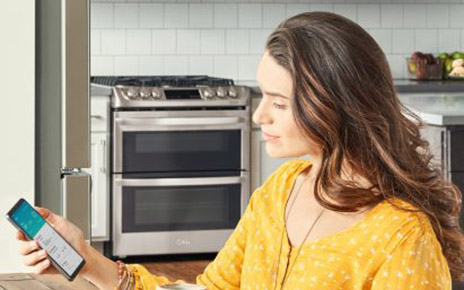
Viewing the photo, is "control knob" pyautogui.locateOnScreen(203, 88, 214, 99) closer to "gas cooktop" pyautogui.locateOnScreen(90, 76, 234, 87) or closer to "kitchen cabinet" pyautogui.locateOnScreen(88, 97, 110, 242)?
"gas cooktop" pyautogui.locateOnScreen(90, 76, 234, 87)

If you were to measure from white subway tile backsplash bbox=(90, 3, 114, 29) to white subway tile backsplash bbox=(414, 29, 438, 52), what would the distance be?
1.84 metres

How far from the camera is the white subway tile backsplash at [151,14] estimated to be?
5.86 meters

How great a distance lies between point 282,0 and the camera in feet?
19.8

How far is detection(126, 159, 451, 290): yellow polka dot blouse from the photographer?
55.1 inches

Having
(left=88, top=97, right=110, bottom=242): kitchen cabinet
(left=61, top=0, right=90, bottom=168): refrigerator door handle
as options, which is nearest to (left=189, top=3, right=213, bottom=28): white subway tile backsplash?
(left=88, top=97, right=110, bottom=242): kitchen cabinet

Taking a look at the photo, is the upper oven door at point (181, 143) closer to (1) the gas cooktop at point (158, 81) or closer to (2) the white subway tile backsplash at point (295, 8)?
(1) the gas cooktop at point (158, 81)

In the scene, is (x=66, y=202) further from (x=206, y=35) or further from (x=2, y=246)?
(x=206, y=35)

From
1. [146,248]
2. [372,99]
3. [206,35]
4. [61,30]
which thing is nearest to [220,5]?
[206,35]

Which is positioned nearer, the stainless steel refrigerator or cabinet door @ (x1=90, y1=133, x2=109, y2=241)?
the stainless steel refrigerator

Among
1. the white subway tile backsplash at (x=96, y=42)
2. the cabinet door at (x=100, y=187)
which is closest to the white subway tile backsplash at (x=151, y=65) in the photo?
the white subway tile backsplash at (x=96, y=42)

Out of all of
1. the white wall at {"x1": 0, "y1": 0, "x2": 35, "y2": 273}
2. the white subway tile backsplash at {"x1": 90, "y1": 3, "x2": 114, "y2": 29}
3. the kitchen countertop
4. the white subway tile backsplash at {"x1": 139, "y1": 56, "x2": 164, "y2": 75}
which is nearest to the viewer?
the white wall at {"x1": 0, "y1": 0, "x2": 35, "y2": 273}

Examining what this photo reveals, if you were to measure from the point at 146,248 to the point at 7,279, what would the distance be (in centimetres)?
366

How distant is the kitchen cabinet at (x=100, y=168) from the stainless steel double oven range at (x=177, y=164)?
0.14 ft

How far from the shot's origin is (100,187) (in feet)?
17.5
